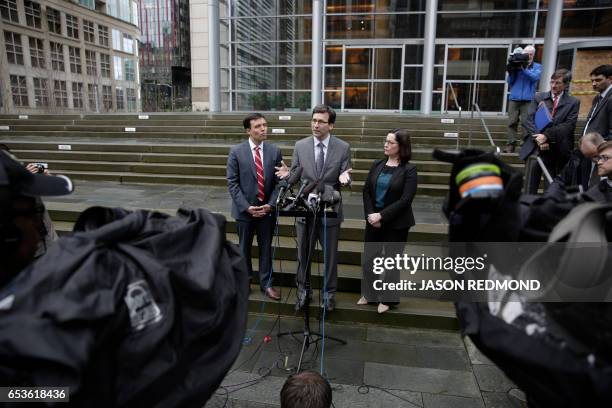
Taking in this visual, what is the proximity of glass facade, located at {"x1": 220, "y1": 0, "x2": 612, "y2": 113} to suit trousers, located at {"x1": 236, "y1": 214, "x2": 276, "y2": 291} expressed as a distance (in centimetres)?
1265

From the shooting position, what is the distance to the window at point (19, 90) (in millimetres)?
34188

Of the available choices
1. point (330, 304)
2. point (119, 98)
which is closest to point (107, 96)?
point (119, 98)

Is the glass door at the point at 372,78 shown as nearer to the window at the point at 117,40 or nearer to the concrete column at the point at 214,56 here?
the concrete column at the point at 214,56

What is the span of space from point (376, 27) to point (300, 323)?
15.6 metres

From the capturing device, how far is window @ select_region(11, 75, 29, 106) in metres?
34.2

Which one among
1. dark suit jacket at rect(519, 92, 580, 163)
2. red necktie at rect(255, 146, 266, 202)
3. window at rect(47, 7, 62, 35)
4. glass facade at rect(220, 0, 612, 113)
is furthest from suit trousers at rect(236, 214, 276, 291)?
window at rect(47, 7, 62, 35)

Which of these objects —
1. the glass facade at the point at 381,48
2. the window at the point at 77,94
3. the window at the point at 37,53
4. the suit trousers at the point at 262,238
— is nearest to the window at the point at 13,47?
the window at the point at 37,53

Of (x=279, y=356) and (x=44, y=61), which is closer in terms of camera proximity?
(x=279, y=356)

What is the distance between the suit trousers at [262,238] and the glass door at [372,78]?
45.6ft

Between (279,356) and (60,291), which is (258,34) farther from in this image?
(60,291)

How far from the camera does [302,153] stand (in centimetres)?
424

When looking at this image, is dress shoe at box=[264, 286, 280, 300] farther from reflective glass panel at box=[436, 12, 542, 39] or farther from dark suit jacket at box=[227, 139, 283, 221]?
reflective glass panel at box=[436, 12, 542, 39]

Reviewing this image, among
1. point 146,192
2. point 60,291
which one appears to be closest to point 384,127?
point 146,192

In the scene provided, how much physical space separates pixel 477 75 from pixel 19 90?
3549cm
